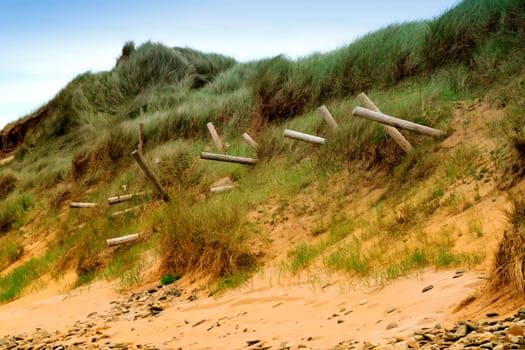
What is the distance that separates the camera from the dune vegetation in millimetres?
8312

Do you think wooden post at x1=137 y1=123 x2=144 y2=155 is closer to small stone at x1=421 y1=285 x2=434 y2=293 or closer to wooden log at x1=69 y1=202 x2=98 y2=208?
wooden log at x1=69 y1=202 x2=98 y2=208

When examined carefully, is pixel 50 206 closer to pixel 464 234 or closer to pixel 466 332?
pixel 464 234

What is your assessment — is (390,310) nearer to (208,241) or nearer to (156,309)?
(156,309)

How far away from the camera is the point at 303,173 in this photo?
1187cm

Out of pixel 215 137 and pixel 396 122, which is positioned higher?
pixel 215 137

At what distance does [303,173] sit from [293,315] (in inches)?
226

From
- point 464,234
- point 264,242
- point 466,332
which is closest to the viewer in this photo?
point 466,332

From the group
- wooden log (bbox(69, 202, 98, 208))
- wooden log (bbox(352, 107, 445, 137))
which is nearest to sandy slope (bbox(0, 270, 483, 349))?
wooden log (bbox(352, 107, 445, 137))

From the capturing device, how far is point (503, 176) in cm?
794

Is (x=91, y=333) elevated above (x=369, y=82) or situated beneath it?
situated beneath

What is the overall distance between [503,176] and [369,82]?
23.3 feet

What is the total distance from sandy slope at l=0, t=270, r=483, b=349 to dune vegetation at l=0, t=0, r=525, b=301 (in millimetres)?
449

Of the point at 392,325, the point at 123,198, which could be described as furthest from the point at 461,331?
the point at 123,198

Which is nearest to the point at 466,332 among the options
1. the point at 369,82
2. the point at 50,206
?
the point at 369,82
